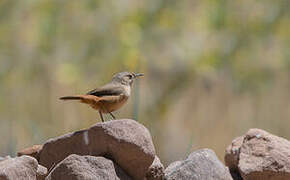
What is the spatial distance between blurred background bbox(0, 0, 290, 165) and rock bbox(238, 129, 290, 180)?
4.49 metres

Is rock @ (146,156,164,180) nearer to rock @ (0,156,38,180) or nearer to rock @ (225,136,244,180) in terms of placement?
rock @ (225,136,244,180)

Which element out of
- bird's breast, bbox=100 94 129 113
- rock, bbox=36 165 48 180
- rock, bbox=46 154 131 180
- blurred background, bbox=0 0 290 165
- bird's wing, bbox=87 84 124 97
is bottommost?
blurred background, bbox=0 0 290 165

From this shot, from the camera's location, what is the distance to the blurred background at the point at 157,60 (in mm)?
9094

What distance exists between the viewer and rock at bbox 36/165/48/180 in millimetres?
3754

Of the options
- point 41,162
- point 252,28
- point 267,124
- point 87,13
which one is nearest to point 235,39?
point 252,28

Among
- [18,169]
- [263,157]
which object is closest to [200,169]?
[263,157]

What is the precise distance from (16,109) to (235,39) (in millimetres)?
3500

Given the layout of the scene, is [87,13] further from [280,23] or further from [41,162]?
[41,162]

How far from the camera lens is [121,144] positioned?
12.2 feet

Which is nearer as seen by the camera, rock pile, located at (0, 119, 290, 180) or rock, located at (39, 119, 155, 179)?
rock pile, located at (0, 119, 290, 180)

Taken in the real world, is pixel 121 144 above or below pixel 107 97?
below

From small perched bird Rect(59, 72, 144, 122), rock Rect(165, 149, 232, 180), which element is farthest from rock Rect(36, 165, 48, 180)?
rock Rect(165, 149, 232, 180)

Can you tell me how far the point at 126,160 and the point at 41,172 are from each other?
1.67ft

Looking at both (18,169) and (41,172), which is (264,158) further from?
(18,169)
